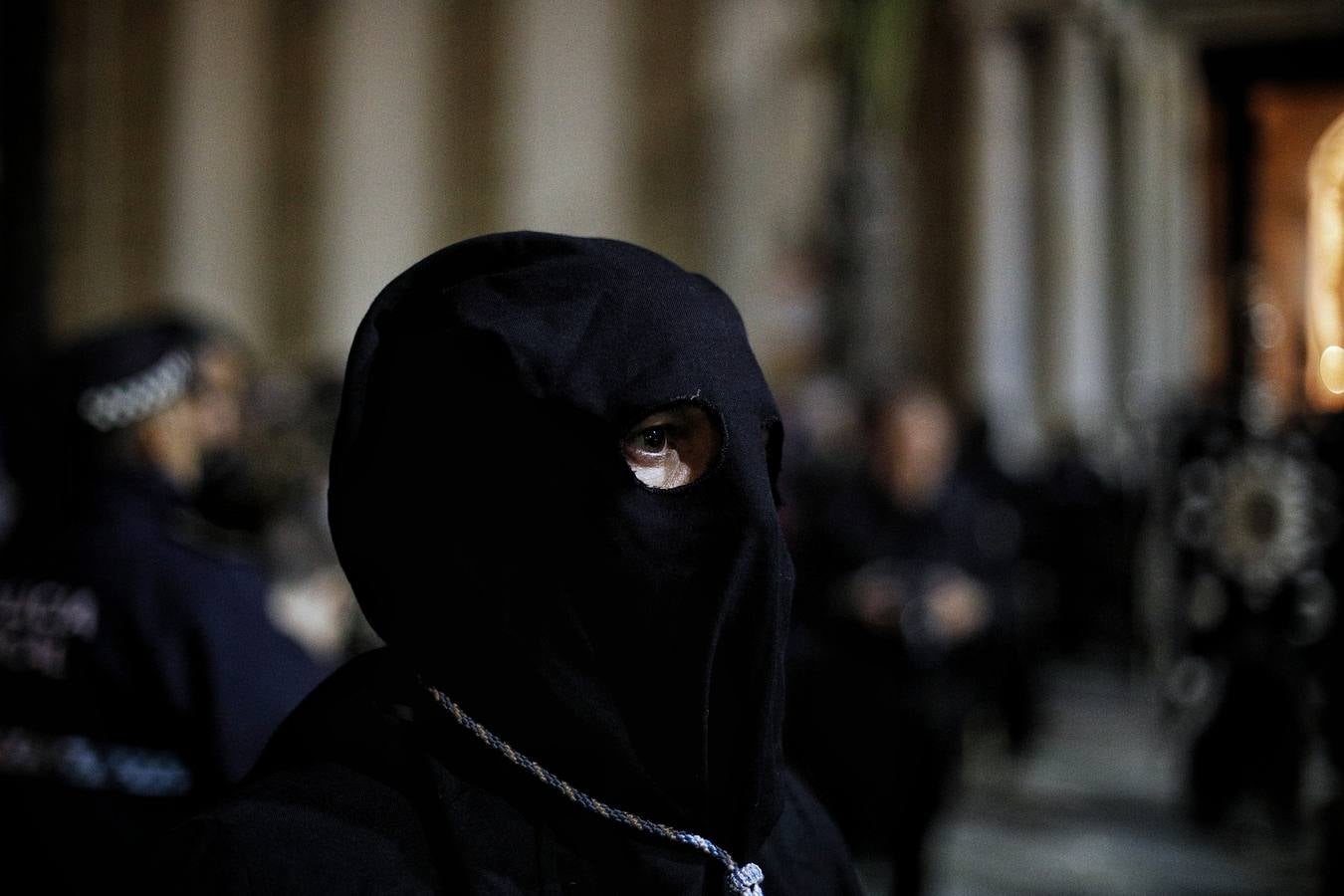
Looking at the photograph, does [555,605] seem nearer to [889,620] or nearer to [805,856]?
[805,856]

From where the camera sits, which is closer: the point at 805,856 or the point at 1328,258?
the point at 805,856

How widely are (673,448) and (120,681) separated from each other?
4.03 ft

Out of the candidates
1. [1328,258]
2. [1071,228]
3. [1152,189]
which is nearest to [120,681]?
[1328,258]

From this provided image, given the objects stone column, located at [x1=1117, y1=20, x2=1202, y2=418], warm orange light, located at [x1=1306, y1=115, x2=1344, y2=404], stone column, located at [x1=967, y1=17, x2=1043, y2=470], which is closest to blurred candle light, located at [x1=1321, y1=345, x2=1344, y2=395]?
warm orange light, located at [x1=1306, y1=115, x2=1344, y2=404]

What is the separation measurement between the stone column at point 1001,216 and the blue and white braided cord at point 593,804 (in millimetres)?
9458

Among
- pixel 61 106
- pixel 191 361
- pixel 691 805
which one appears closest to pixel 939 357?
pixel 61 106

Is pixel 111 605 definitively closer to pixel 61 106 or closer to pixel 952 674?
pixel 952 674

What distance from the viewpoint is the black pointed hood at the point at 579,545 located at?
1.08m

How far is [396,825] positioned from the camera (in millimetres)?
1062

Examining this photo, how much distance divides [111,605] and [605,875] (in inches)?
48.1

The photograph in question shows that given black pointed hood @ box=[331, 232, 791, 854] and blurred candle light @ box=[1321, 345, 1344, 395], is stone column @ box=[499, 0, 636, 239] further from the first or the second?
black pointed hood @ box=[331, 232, 791, 854]

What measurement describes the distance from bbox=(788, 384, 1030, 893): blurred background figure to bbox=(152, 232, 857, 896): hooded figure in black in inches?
136

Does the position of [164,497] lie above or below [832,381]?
above

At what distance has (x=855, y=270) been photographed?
9250 millimetres
